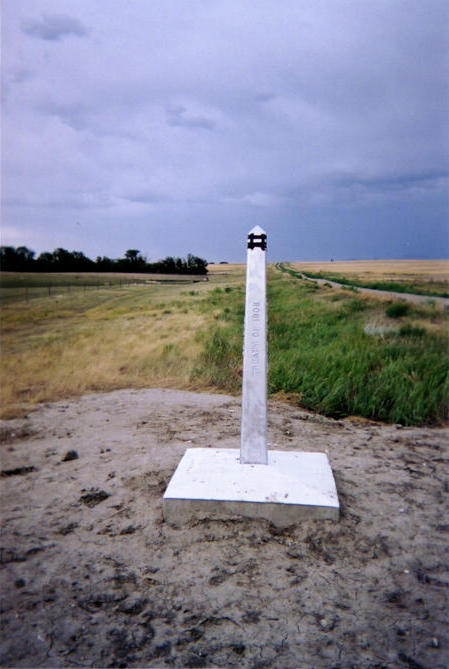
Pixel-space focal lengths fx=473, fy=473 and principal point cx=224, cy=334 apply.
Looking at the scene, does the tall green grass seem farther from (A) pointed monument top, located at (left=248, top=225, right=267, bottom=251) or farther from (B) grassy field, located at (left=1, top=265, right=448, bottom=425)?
(A) pointed monument top, located at (left=248, top=225, right=267, bottom=251)

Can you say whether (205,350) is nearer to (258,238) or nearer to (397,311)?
(397,311)

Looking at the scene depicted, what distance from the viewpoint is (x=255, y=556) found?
289 cm

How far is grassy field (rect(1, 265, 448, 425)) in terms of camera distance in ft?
21.1

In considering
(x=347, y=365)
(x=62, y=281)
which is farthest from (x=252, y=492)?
(x=62, y=281)

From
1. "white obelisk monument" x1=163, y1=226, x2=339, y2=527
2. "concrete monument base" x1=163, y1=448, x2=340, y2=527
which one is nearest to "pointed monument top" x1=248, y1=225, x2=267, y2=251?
"white obelisk monument" x1=163, y1=226, x2=339, y2=527

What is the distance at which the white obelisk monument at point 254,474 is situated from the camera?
3.16m

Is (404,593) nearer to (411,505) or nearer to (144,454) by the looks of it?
(411,505)

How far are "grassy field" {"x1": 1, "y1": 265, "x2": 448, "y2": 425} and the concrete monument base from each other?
2.85 metres

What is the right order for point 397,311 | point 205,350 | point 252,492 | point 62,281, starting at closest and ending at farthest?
point 252,492 → point 62,281 → point 205,350 → point 397,311

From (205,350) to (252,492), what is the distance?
524 centimetres

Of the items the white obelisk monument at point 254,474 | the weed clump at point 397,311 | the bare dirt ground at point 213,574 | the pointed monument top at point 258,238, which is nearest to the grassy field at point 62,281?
the bare dirt ground at point 213,574

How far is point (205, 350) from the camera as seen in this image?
8.39 meters

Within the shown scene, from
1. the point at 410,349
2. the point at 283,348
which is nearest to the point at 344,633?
the point at 410,349

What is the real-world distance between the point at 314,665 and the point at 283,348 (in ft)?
21.5
